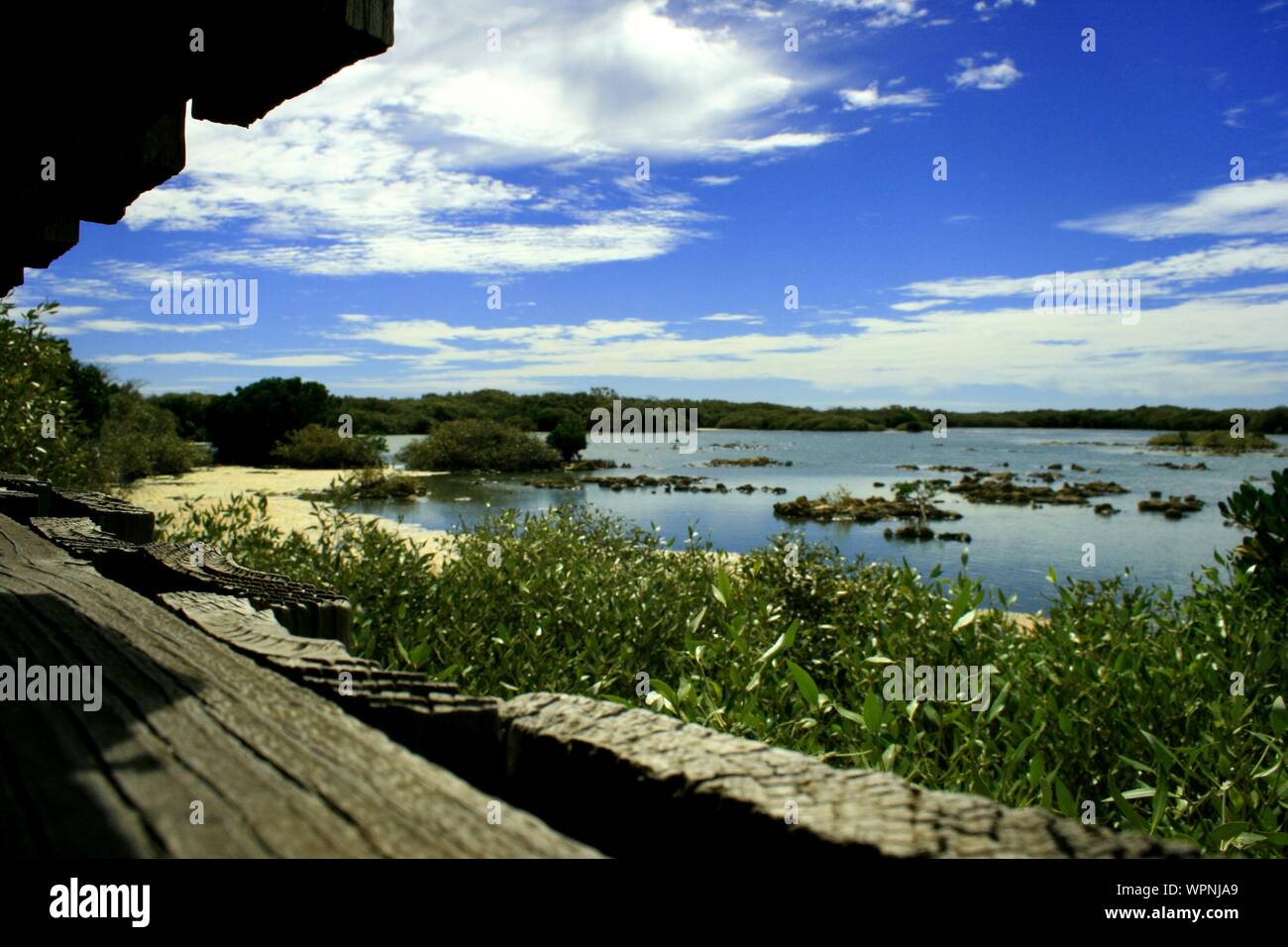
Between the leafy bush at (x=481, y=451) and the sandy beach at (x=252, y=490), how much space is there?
1347 millimetres

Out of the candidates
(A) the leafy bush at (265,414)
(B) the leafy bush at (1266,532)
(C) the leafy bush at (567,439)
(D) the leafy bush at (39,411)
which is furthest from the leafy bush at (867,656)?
(A) the leafy bush at (265,414)

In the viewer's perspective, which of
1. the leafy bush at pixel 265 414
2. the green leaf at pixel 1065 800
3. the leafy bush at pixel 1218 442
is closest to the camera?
the green leaf at pixel 1065 800

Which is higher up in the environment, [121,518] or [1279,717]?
[121,518]

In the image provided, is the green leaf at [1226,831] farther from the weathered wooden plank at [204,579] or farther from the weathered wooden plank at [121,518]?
the weathered wooden plank at [121,518]

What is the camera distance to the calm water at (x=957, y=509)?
9.91 m

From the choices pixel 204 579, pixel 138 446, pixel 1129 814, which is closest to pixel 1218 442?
pixel 138 446

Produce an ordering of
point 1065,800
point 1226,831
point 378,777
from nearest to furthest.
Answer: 1. point 378,777
2. point 1065,800
3. point 1226,831

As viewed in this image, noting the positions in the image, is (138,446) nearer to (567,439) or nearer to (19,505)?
(567,439)

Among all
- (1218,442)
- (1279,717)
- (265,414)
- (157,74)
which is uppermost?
(265,414)

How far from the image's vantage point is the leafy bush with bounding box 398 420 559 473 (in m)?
23.2

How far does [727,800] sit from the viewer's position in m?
0.99

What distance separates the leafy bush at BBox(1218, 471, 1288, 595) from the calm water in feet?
3.37

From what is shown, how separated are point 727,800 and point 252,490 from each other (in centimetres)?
1581
